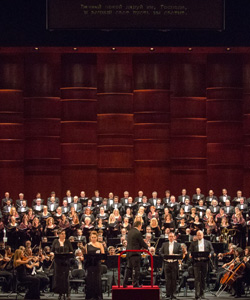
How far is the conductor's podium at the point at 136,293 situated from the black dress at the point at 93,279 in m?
2.38

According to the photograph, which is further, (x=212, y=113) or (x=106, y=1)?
(x=212, y=113)

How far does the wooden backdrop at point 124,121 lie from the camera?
21.1 metres

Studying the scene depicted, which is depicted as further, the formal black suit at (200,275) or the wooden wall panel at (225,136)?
the wooden wall panel at (225,136)

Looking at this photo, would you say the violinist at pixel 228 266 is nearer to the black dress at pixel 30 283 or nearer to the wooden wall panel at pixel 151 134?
the black dress at pixel 30 283

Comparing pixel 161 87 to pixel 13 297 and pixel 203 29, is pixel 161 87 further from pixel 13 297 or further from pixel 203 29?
pixel 13 297

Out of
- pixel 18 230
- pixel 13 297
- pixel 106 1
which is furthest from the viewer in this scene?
pixel 106 1

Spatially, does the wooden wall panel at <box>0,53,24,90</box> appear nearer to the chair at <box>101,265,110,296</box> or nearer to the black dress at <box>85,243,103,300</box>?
the chair at <box>101,265,110,296</box>

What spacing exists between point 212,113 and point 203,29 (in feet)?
12.8

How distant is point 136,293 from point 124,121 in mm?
11834

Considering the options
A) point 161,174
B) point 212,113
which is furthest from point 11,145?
point 212,113

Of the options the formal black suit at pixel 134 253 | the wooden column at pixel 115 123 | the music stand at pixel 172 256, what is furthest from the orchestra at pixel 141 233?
the wooden column at pixel 115 123

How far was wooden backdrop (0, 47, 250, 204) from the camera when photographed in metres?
21.1

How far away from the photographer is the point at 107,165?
21.4 m

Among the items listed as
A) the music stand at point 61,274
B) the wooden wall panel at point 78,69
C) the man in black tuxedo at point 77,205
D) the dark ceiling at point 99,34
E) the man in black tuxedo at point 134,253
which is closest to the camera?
the man in black tuxedo at point 134,253
